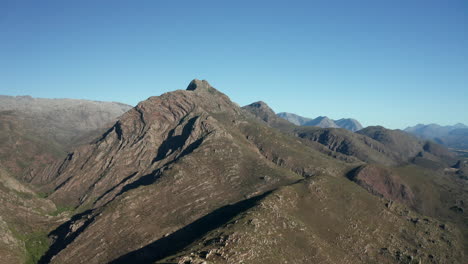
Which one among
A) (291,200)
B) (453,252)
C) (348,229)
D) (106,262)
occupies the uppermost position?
(291,200)

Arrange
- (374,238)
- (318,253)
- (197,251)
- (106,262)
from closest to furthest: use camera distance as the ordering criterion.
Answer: (197,251) → (318,253) → (374,238) → (106,262)

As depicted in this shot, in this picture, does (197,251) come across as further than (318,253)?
No

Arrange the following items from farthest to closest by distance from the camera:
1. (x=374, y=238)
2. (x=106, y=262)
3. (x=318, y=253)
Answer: (x=106, y=262) → (x=374, y=238) → (x=318, y=253)

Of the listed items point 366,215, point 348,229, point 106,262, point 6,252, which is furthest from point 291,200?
point 6,252

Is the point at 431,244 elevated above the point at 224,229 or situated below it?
below

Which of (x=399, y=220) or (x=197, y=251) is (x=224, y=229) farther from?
(x=399, y=220)

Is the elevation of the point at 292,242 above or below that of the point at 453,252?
above

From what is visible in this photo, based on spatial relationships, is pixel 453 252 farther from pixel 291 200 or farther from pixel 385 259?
pixel 291 200

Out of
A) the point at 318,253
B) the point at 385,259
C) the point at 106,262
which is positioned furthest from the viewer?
the point at 106,262

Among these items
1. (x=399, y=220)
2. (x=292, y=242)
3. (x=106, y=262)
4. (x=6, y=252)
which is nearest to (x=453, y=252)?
(x=399, y=220)
